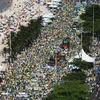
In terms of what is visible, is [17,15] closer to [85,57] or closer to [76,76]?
[85,57]

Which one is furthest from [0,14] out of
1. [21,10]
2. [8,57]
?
[8,57]

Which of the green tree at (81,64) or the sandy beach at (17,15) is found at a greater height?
the sandy beach at (17,15)

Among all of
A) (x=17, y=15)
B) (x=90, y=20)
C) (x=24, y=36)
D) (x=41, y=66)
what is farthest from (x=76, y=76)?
(x=17, y=15)

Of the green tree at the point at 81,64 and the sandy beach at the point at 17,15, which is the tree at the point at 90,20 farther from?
the green tree at the point at 81,64

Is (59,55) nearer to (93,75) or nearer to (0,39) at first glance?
(93,75)

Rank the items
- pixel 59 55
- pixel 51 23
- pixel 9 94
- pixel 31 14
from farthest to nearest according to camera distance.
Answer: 1. pixel 31 14
2. pixel 51 23
3. pixel 59 55
4. pixel 9 94

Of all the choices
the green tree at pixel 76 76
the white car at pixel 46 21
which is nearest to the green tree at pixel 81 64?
the green tree at pixel 76 76

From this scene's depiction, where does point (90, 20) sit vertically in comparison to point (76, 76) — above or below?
above
